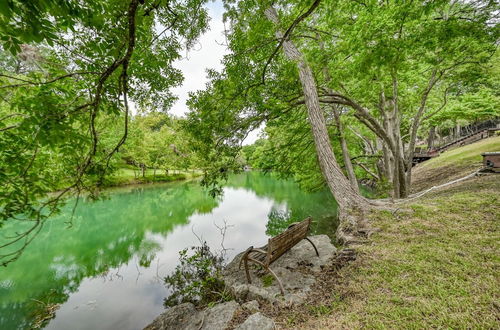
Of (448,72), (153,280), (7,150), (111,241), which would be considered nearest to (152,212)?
(111,241)

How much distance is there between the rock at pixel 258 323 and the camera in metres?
2.41

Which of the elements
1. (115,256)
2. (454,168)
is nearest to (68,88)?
(115,256)

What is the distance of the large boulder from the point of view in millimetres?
3240

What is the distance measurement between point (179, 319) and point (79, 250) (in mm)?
8558

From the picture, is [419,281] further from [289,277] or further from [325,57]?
[325,57]

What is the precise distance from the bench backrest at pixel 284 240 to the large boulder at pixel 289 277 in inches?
17.1

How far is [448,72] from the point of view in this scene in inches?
297

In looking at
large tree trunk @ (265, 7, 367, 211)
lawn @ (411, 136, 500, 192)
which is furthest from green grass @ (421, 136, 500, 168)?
large tree trunk @ (265, 7, 367, 211)

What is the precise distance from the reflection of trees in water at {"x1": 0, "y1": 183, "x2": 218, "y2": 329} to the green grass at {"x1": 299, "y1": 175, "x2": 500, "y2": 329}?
296 inches

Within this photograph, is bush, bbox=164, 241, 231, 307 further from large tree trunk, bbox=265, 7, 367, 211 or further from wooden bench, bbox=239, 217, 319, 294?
large tree trunk, bbox=265, 7, 367, 211

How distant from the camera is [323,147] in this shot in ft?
18.7

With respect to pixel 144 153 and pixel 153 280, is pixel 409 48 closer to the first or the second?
pixel 153 280

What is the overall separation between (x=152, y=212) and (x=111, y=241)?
5.44m

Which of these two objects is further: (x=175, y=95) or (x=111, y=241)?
(x=111, y=241)
